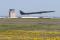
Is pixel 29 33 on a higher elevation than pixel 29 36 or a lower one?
lower

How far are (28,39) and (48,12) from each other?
154177mm

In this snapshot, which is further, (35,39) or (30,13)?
(30,13)

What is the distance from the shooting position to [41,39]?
3841 cm

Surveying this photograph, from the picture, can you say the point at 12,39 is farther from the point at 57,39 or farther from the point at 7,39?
the point at 57,39

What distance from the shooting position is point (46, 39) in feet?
125

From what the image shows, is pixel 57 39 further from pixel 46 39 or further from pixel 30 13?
pixel 30 13

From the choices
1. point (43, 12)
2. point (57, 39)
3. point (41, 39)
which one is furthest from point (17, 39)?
point (43, 12)

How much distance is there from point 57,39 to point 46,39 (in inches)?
64.3

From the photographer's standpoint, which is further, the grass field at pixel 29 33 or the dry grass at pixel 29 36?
the grass field at pixel 29 33

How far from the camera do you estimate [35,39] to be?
125 ft

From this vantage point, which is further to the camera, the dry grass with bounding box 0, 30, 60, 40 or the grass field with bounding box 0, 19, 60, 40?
the grass field with bounding box 0, 19, 60, 40

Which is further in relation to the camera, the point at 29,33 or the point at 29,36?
the point at 29,33

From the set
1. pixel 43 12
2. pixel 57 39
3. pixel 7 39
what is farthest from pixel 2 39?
pixel 43 12

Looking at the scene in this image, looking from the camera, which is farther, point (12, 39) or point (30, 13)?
point (30, 13)
